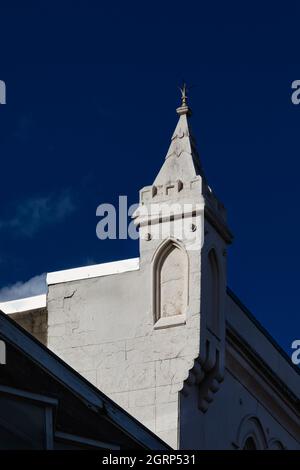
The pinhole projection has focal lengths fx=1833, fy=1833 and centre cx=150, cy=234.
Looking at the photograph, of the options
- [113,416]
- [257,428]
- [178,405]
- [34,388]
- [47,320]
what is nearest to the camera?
[34,388]

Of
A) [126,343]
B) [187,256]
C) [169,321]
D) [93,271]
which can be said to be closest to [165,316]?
[169,321]

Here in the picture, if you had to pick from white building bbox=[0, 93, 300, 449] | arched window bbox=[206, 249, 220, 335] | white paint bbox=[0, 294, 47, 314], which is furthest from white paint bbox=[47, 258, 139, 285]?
arched window bbox=[206, 249, 220, 335]

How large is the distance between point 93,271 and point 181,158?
2.50 meters

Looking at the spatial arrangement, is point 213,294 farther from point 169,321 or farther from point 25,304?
point 25,304

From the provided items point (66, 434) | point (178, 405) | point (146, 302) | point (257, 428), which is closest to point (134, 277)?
point (146, 302)

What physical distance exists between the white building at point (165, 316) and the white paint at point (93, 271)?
0.06ft

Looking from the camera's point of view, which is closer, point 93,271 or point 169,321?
point 169,321

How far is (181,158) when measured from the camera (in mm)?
30641

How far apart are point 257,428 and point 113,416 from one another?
10.0 metres

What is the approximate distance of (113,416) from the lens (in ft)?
78.9

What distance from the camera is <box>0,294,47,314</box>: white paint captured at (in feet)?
105

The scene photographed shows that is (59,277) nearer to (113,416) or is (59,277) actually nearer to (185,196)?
(185,196)

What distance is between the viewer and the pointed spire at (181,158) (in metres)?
30.5

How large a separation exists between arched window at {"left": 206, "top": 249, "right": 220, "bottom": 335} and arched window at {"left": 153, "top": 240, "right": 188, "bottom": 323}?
576 millimetres
